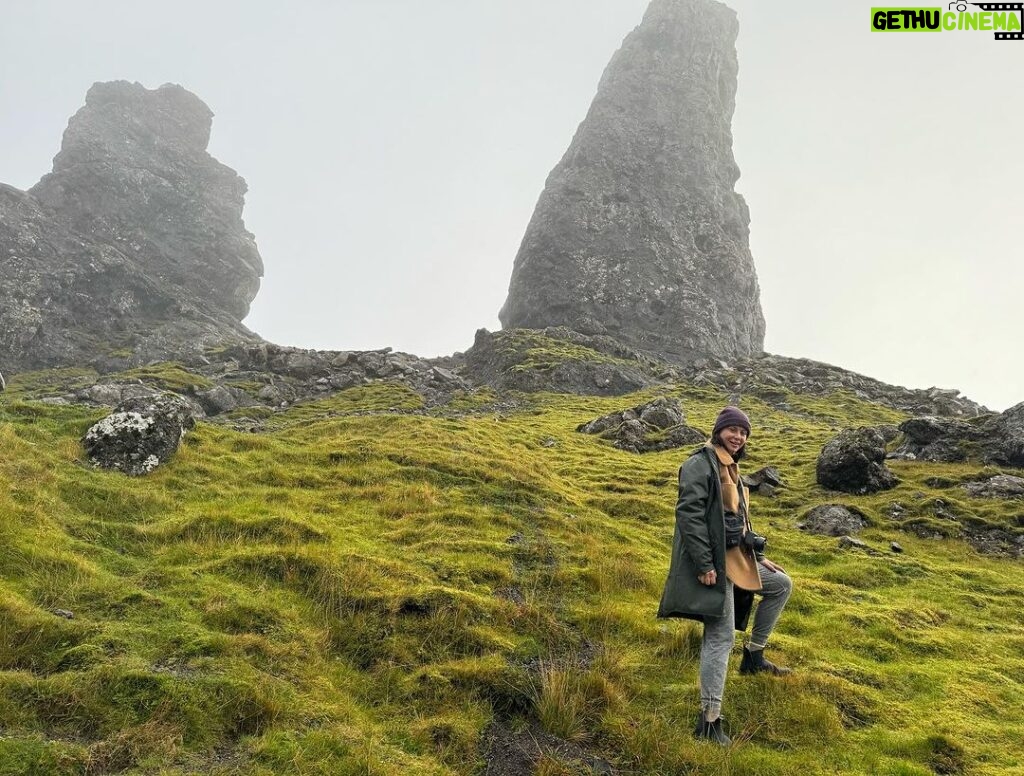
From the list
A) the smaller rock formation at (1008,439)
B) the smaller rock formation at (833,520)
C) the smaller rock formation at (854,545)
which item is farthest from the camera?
the smaller rock formation at (1008,439)

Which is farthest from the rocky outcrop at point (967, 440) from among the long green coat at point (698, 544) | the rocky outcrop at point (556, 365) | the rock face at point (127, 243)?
the rock face at point (127, 243)

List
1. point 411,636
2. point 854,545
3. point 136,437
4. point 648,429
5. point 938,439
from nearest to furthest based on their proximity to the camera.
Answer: point 411,636
point 136,437
point 854,545
point 938,439
point 648,429

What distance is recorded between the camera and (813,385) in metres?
58.1

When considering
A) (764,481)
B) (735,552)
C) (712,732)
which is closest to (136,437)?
(735,552)

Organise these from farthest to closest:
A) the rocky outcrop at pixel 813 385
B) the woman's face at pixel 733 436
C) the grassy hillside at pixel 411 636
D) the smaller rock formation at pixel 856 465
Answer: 1. the rocky outcrop at pixel 813 385
2. the smaller rock formation at pixel 856 465
3. the woman's face at pixel 733 436
4. the grassy hillside at pixel 411 636

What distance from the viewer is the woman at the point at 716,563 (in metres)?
7.70

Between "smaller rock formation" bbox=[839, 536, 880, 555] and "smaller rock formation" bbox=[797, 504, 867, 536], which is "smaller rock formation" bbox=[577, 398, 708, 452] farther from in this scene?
"smaller rock formation" bbox=[839, 536, 880, 555]

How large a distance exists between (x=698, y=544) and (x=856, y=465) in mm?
19178

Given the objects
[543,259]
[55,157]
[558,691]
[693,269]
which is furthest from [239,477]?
[55,157]

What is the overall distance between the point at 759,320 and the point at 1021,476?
285 ft

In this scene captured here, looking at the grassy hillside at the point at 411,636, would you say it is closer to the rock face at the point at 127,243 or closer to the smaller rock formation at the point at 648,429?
the smaller rock formation at the point at 648,429

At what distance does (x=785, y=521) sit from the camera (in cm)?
2052

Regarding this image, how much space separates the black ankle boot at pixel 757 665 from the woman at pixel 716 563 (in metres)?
0.87

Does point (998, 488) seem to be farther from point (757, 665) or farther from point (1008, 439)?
point (757, 665)
